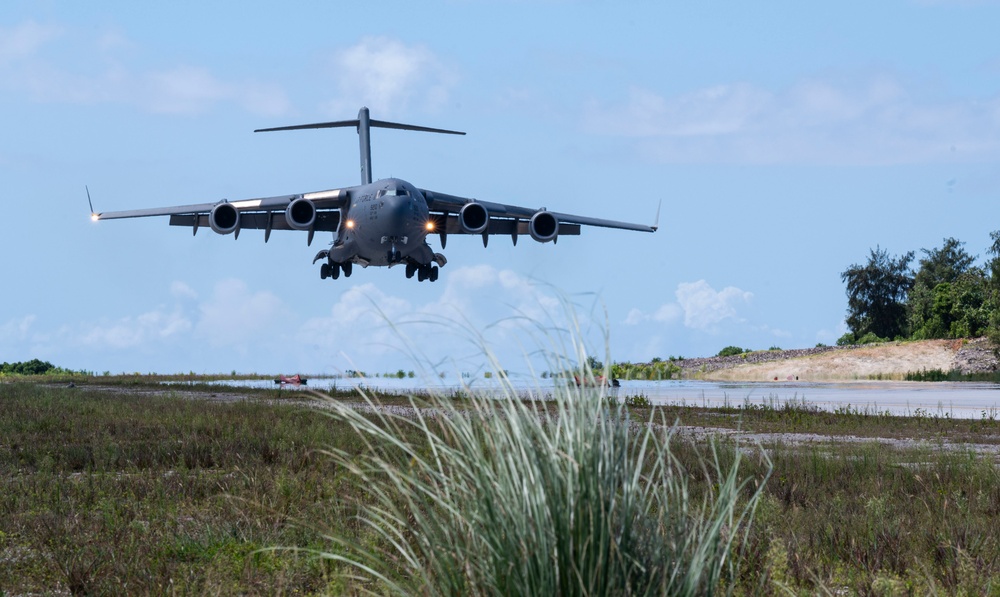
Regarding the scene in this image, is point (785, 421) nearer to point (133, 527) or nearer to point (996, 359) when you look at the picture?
point (133, 527)

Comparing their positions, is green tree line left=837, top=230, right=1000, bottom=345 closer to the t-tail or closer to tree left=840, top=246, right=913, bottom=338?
tree left=840, top=246, right=913, bottom=338

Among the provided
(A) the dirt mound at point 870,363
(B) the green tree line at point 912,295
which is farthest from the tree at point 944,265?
(A) the dirt mound at point 870,363

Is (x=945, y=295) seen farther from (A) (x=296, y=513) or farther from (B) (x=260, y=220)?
(A) (x=296, y=513)

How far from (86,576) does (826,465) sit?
706 cm

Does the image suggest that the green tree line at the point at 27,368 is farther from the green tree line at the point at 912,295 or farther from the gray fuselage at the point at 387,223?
the green tree line at the point at 912,295

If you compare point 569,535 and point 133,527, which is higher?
point 569,535

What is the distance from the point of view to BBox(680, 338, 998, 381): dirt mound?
1964 inches

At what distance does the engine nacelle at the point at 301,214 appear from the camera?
35344 millimetres

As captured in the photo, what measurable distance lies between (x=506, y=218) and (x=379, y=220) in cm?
1169

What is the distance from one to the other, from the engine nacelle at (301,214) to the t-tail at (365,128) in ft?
48.7

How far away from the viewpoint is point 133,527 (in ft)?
21.0

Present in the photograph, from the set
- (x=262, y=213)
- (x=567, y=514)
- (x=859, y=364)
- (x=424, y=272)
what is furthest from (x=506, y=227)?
(x=567, y=514)

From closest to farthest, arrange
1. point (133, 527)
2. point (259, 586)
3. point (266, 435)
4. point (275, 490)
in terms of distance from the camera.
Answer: point (259, 586) → point (133, 527) → point (275, 490) → point (266, 435)

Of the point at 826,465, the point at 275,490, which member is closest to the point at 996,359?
the point at 826,465
